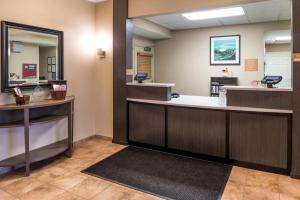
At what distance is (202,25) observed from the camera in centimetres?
603

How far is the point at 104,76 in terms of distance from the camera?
4535mm

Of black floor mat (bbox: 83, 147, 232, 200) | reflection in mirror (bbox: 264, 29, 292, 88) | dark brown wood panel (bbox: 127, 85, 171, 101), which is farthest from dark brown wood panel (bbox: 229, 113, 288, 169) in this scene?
reflection in mirror (bbox: 264, 29, 292, 88)

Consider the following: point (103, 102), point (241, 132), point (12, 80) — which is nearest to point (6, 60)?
point (12, 80)

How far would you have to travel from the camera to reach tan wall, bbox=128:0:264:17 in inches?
131

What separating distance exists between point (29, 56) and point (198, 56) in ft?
14.8

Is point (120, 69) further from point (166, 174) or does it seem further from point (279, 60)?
point (279, 60)

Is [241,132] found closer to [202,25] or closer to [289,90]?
[289,90]

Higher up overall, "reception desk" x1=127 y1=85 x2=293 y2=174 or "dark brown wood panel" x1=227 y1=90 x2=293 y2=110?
"dark brown wood panel" x1=227 y1=90 x2=293 y2=110

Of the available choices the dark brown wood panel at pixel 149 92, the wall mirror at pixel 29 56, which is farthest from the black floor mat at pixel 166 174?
the wall mirror at pixel 29 56

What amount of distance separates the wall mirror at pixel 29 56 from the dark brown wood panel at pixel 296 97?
136 inches

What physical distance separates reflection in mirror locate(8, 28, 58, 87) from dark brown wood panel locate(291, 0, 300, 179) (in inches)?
138

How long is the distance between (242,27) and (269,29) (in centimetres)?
63

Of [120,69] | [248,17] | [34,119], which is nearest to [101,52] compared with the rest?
[120,69]

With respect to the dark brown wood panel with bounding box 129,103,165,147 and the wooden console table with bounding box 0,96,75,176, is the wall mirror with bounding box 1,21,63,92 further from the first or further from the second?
the dark brown wood panel with bounding box 129,103,165,147
